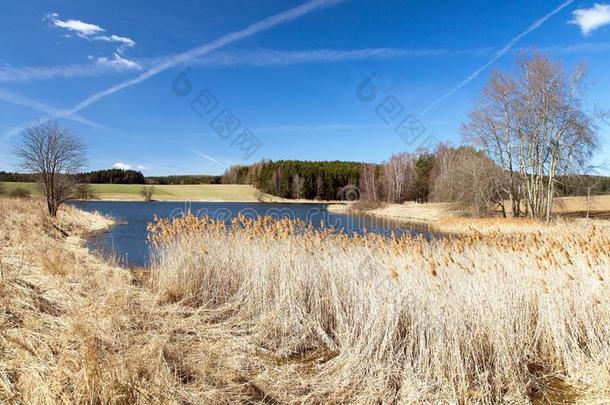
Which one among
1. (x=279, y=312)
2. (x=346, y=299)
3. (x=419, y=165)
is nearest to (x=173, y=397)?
(x=279, y=312)

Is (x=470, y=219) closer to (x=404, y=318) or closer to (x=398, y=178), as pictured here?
(x=404, y=318)

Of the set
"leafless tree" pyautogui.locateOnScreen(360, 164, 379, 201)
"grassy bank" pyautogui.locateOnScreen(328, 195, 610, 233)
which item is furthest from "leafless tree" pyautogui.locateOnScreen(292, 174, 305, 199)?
"grassy bank" pyautogui.locateOnScreen(328, 195, 610, 233)

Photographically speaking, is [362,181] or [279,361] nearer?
[279,361]

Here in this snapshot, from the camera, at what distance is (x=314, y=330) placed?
15.1ft

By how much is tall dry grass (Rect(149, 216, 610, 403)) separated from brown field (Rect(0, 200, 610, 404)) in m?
0.02

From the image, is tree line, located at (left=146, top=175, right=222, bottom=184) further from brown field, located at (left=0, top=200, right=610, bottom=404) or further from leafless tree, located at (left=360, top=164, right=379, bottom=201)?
brown field, located at (left=0, top=200, right=610, bottom=404)

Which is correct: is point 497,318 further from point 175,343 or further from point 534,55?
point 534,55

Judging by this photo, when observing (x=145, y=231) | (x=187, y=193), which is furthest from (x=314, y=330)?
(x=187, y=193)

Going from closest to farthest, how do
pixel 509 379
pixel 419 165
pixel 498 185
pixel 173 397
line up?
pixel 173 397, pixel 509 379, pixel 498 185, pixel 419 165

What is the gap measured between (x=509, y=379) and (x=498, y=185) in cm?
2494

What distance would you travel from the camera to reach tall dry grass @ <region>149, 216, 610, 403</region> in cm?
326

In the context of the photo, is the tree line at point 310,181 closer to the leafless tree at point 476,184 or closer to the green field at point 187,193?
the green field at point 187,193

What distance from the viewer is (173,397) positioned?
2594 mm

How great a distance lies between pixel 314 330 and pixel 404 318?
1213 mm
